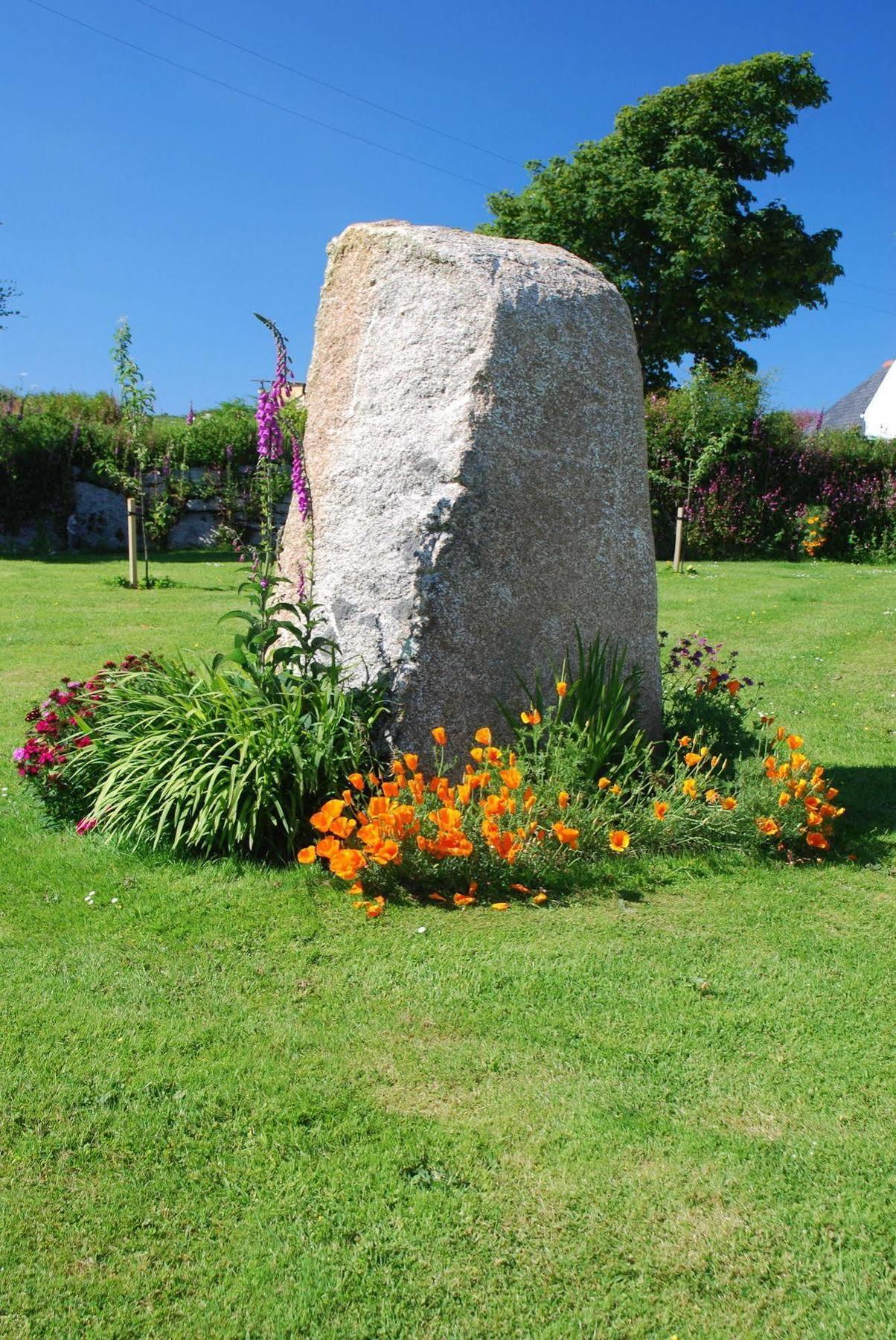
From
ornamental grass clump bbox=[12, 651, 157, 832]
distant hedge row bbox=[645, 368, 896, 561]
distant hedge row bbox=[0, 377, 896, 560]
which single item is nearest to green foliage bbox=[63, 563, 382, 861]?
ornamental grass clump bbox=[12, 651, 157, 832]

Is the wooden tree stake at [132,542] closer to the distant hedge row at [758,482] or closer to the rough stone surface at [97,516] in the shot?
the rough stone surface at [97,516]

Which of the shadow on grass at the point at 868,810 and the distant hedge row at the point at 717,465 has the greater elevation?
the distant hedge row at the point at 717,465

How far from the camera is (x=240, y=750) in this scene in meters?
5.14

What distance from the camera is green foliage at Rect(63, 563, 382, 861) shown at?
16.1 ft

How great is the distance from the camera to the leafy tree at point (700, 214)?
28.1 m

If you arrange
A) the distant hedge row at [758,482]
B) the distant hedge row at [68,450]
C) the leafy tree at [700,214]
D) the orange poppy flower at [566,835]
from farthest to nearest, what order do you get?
the leafy tree at [700,214]
the distant hedge row at [758,482]
the distant hedge row at [68,450]
the orange poppy flower at [566,835]

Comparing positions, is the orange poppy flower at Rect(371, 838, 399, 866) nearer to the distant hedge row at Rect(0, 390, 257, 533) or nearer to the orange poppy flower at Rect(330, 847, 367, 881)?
the orange poppy flower at Rect(330, 847, 367, 881)

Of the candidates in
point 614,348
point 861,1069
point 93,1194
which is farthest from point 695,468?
point 93,1194

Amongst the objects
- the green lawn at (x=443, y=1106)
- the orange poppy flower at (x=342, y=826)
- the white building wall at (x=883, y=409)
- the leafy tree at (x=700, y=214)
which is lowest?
the green lawn at (x=443, y=1106)

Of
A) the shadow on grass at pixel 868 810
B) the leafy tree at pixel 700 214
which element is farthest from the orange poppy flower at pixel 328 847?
the leafy tree at pixel 700 214

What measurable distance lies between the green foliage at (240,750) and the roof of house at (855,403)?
133ft

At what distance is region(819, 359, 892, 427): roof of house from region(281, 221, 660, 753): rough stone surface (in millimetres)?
39458

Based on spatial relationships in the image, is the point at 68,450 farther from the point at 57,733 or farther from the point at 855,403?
the point at 855,403

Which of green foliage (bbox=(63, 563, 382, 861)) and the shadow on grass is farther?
the shadow on grass
